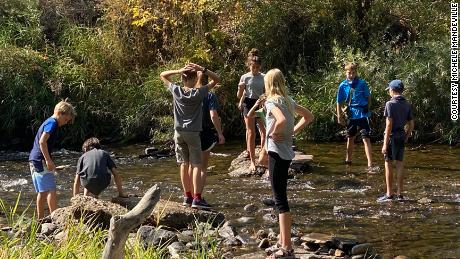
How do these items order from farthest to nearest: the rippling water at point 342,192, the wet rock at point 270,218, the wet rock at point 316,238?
the wet rock at point 270,218 → the rippling water at point 342,192 → the wet rock at point 316,238

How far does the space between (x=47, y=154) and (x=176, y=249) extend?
234 centimetres

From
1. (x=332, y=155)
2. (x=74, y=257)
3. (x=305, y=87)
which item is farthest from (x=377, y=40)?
(x=74, y=257)

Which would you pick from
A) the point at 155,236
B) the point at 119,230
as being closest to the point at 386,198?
the point at 155,236

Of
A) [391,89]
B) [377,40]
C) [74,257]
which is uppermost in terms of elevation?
[377,40]

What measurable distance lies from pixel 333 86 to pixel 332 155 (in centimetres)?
256

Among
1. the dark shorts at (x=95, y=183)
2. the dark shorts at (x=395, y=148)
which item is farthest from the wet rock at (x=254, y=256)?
the dark shorts at (x=395, y=148)

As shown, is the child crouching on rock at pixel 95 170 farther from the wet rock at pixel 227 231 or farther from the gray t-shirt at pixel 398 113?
the gray t-shirt at pixel 398 113

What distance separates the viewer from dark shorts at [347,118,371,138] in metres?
12.5

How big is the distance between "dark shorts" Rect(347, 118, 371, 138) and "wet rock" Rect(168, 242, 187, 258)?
18.3 feet

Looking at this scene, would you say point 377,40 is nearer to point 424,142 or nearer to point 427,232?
point 424,142

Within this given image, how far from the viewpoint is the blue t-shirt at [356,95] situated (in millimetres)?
12406

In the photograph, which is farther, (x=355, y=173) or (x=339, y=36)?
(x=339, y=36)

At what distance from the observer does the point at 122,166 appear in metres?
14.4

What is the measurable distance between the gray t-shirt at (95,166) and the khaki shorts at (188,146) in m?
0.88
